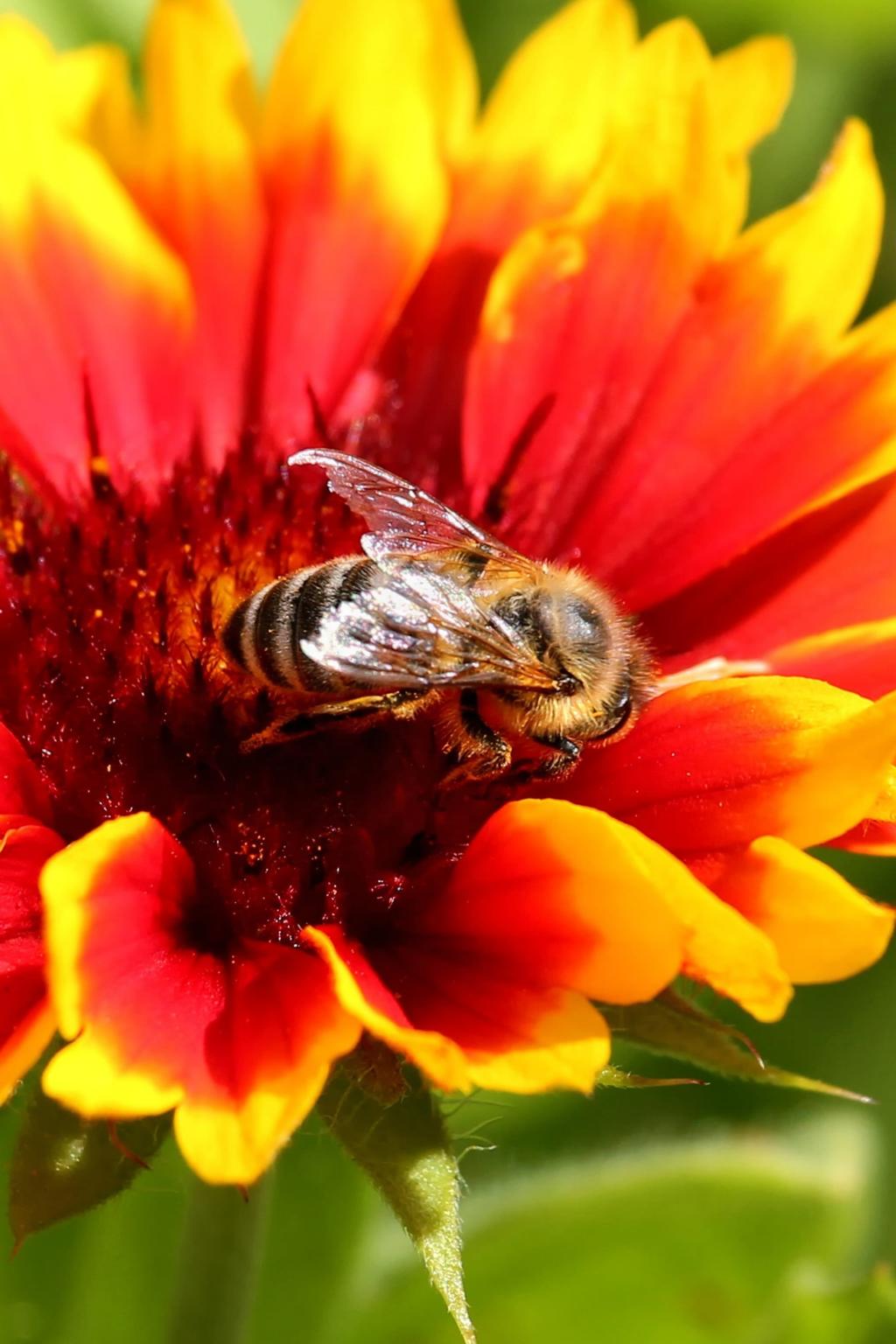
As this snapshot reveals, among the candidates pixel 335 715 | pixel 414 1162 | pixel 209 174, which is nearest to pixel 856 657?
pixel 335 715

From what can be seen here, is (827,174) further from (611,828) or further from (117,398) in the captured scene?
(611,828)

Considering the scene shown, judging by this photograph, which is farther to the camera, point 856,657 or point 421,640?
point 856,657

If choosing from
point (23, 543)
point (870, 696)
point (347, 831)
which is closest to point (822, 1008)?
point (870, 696)

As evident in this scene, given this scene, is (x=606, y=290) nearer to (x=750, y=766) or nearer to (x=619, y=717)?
(x=619, y=717)

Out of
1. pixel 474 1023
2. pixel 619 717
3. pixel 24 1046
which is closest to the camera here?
pixel 24 1046

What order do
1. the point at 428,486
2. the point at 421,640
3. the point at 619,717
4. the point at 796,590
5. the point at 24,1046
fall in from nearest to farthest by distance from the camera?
the point at 24,1046
the point at 421,640
the point at 619,717
the point at 796,590
the point at 428,486

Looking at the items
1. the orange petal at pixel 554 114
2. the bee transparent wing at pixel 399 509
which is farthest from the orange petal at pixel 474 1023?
the orange petal at pixel 554 114
